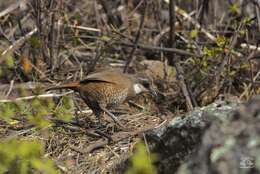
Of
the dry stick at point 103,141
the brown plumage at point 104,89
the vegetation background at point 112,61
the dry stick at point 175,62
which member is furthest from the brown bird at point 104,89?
the dry stick at point 175,62

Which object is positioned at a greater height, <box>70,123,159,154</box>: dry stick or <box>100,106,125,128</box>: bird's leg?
<box>100,106,125,128</box>: bird's leg

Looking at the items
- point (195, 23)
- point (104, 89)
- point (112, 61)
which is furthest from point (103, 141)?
point (195, 23)

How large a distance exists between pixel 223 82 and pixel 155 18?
1808mm

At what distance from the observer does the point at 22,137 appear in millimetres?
5988

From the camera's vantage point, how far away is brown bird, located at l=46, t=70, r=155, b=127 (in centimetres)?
625

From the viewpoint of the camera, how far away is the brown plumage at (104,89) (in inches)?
246

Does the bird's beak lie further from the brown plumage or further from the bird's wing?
the bird's wing

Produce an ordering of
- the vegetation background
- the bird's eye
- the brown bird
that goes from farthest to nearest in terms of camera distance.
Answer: the bird's eye, the brown bird, the vegetation background

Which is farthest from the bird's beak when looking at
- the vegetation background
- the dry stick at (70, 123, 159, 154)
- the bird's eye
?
the dry stick at (70, 123, 159, 154)

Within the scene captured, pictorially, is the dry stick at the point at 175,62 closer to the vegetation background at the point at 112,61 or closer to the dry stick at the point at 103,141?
the vegetation background at the point at 112,61

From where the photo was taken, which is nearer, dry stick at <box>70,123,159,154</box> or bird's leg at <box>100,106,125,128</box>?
dry stick at <box>70,123,159,154</box>

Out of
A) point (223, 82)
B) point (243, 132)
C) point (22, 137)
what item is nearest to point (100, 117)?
point (22, 137)

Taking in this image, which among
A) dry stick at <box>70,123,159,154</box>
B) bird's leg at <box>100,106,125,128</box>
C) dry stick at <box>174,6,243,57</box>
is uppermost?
dry stick at <box>174,6,243,57</box>

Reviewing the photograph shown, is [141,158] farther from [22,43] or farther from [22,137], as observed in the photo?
[22,43]
